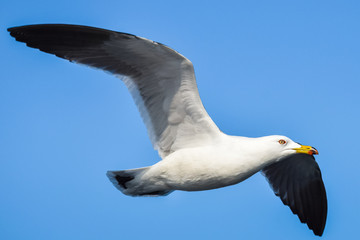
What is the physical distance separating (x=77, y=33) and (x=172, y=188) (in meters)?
2.30

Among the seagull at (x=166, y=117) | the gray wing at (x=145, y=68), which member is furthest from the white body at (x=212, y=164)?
A: the gray wing at (x=145, y=68)

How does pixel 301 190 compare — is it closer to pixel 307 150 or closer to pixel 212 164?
pixel 307 150

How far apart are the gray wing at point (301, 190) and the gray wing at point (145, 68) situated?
1.89 m

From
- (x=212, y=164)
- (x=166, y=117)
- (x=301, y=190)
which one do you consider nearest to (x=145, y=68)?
(x=166, y=117)

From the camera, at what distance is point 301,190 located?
8109mm

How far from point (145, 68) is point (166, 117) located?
2.38 ft

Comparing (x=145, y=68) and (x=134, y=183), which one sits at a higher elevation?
(x=145, y=68)

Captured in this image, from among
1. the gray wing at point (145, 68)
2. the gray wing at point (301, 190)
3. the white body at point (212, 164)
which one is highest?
the gray wing at point (145, 68)

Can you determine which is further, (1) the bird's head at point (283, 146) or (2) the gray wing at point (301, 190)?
(2) the gray wing at point (301, 190)

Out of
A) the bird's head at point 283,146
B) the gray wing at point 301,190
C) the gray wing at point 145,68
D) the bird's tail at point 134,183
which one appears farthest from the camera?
the gray wing at point 301,190

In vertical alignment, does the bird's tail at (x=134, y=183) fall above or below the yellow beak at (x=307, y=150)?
below

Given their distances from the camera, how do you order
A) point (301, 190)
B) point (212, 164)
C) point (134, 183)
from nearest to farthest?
point (212, 164) < point (134, 183) < point (301, 190)

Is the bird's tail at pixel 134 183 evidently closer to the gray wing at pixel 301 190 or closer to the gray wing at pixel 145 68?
the gray wing at pixel 145 68

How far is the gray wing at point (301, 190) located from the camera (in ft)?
26.5
